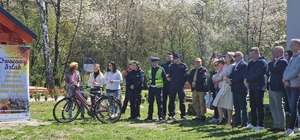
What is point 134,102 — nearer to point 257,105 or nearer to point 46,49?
point 257,105

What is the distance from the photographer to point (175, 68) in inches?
491

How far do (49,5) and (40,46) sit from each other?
320 cm

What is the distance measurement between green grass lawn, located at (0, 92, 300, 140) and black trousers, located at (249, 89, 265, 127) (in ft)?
1.45

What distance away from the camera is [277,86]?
29.8 ft

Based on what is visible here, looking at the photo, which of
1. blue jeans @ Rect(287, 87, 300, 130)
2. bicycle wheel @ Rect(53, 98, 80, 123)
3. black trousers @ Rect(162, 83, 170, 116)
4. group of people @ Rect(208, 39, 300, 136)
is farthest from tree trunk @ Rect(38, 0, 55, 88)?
blue jeans @ Rect(287, 87, 300, 130)

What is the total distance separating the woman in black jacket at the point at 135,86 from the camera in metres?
12.8

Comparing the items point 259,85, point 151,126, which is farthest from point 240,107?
point 151,126

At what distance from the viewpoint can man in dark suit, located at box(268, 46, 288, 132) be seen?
9.02m

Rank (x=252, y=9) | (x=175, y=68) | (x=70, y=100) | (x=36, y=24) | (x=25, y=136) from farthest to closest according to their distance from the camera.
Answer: (x=252, y=9) < (x=36, y=24) < (x=175, y=68) < (x=70, y=100) < (x=25, y=136)

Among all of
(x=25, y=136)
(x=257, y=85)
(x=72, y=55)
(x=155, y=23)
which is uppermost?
(x=155, y=23)

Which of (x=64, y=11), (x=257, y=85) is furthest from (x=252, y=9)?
(x=257, y=85)

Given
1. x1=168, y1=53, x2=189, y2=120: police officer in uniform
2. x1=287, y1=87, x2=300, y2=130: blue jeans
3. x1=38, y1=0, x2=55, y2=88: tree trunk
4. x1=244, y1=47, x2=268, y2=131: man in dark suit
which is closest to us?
x1=287, y1=87, x2=300, y2=130: blue jeans

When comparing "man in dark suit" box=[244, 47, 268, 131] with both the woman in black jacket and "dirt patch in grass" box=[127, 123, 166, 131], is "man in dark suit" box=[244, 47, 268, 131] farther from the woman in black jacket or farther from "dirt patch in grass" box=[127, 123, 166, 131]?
the woman in black jacket

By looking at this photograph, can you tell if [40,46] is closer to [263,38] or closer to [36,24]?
[36,24]
